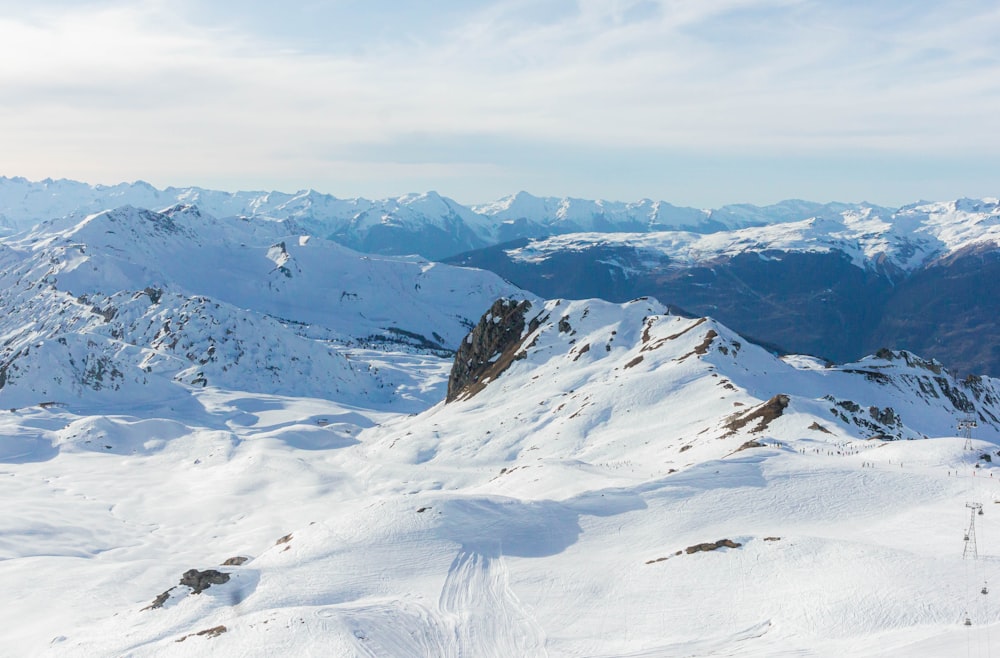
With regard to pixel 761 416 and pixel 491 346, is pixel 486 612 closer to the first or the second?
pixel 761 416

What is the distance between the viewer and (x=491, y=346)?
148 m

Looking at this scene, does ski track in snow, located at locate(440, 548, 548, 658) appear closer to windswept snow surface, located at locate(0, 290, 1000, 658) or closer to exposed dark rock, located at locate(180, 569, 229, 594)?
windswept snow surface, located at locate(0, 290, 1000, 658)

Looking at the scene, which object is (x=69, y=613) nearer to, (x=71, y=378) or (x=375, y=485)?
(x=375, y=485)

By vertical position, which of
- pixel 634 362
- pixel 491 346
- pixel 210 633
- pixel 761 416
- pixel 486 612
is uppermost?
pixel 761 416

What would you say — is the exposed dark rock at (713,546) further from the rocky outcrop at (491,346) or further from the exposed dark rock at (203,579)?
the rocky outcrop at (491,346)

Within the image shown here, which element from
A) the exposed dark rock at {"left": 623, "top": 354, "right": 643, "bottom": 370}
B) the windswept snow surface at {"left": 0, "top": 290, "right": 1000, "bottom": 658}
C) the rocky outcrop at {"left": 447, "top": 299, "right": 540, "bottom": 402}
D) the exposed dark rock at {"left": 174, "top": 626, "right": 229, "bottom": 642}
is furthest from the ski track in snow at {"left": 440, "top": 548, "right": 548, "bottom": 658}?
the rocky outcrop at {"left": 447, "top": 299, "right": 540, "bottom": 402}

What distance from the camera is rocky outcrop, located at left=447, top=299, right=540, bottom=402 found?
456 ft

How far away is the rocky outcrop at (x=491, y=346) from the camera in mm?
139000

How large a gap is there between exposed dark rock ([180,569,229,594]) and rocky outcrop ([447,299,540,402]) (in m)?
92.2

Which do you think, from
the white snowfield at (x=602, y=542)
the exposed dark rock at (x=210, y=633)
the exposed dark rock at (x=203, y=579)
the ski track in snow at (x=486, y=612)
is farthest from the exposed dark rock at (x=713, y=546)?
the exposed dark rock at (x=203, y=579)

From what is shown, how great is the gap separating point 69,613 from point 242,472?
61170 mm

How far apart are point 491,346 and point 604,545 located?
10806cm

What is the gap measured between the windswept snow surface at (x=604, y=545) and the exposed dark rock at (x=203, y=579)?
0.42m

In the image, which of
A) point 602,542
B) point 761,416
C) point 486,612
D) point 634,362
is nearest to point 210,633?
point 486,612
